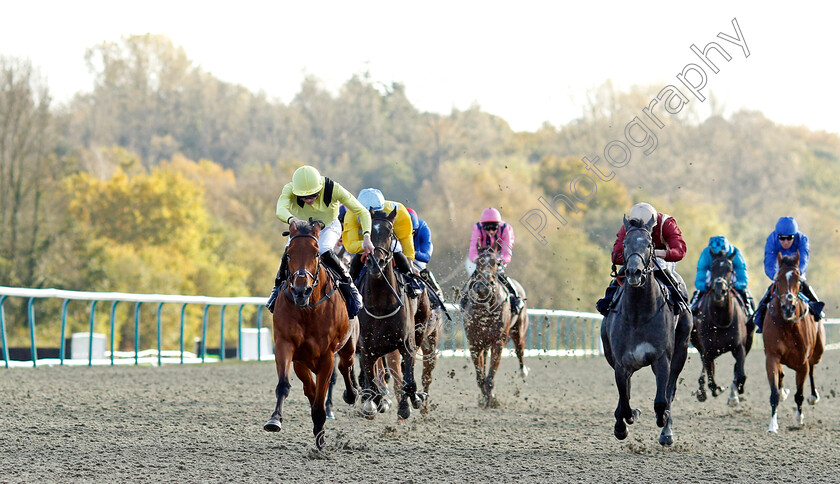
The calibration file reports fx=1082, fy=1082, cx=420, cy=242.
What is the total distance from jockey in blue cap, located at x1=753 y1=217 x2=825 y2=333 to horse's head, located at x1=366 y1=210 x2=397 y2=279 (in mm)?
3980

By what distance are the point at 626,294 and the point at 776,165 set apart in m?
56.3

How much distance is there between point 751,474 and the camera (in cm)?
712

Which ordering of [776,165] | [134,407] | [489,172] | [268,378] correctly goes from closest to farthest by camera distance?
[134,407], [268,378], [489,172], [776,165]

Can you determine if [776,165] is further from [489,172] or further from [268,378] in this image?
[268,378]

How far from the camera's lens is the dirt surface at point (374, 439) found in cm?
679

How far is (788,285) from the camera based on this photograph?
1020 centimetres

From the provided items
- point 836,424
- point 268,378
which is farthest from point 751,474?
point 268,378

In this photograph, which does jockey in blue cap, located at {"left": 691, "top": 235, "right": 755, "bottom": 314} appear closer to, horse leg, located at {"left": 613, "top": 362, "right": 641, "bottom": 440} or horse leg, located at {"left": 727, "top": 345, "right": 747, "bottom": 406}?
horse leg, located at {"left": 727, "top": 345, "right": 747, "bottom": 406}

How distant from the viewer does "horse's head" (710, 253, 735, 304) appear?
38.0ft

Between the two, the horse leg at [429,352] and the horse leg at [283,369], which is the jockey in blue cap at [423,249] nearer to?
the horse leg at [429,352]

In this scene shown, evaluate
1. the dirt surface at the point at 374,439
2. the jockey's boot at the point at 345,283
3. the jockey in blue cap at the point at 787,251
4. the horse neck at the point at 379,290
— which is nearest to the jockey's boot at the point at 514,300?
the dirt surface at the point at 374,439

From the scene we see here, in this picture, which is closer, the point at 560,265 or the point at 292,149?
the point at 560,265

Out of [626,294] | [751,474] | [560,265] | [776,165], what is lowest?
[751,474]

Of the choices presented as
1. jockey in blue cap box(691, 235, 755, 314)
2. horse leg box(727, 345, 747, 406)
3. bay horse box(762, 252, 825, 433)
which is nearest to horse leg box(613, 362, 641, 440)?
bay horse box(762, 252, 825, 433)
